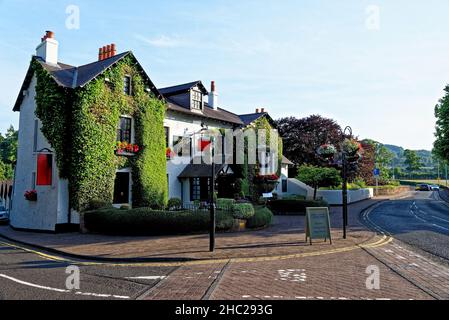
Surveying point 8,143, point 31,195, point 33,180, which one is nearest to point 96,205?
point 31,195

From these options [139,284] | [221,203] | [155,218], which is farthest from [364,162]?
[139,284]

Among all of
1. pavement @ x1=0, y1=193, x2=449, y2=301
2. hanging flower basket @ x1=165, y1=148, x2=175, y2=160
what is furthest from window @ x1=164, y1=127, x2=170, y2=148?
pavement @ x1=0, y1=193, x2=449, y2=301

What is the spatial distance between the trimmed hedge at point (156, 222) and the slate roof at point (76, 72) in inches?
289

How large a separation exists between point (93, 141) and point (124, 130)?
8.34 ft

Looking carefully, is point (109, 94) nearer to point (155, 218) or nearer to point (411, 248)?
point (155, 218)

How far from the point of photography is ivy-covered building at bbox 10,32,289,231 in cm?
1764

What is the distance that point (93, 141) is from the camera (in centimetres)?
1777

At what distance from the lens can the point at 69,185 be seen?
1769cm

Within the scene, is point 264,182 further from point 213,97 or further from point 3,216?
point 3,216

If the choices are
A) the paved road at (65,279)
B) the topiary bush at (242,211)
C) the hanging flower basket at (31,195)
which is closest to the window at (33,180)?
the hanging flower basket at (31,195)

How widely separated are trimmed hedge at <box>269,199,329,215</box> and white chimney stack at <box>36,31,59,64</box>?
18.3 meters

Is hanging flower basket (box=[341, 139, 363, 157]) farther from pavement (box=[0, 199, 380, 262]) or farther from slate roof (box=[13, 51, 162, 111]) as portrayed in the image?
slate roof (box=[13, 51, 162, 111])

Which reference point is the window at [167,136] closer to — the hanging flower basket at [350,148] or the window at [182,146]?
the window at [182,146]

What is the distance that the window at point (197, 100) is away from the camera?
2539 cm
